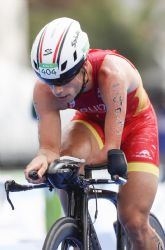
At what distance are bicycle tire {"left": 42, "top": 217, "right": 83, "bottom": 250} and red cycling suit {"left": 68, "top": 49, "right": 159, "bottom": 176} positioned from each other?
0.63 metres

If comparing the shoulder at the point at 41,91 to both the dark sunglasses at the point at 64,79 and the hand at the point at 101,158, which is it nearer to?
the dark sunglasses at the point at 64,79

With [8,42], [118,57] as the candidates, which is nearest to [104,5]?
[8,42]

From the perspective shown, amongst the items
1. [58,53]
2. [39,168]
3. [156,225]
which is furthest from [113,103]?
[156,225]

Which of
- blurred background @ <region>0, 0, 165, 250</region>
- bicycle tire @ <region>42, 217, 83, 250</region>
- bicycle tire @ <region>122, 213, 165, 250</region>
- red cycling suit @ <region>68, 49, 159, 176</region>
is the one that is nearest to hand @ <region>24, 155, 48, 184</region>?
bicycle tire @ <region>42, 217, 83, 250</region>

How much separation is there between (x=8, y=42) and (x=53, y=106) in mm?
10620

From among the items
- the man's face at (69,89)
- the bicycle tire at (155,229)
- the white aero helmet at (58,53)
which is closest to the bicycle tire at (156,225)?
the bicycle tire at (155,229)

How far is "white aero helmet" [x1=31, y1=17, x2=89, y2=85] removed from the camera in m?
4.55

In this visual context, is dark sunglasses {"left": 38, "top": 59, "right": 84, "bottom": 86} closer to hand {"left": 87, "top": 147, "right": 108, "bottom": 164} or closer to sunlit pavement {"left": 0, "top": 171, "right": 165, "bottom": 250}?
hand {"left": 87, "top": 147, "right": 108, "bottom": 164}

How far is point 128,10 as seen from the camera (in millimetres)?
19672

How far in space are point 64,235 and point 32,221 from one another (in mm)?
3539

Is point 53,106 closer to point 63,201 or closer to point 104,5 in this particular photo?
point 63,201

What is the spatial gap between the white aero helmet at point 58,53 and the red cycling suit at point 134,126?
0.36 meters

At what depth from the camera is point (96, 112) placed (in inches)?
203

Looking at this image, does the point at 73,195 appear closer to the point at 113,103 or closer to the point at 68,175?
the point at 68,175
